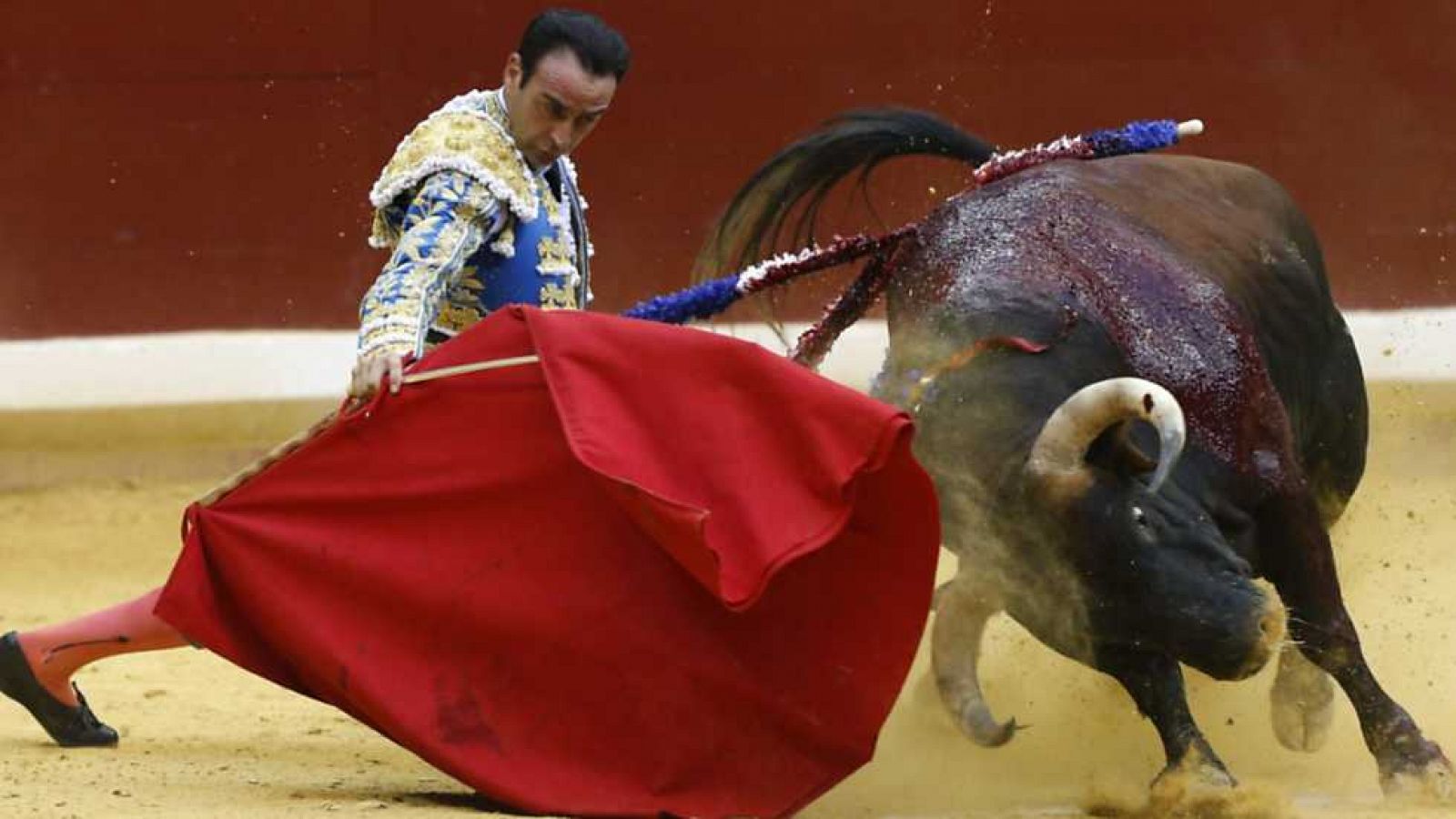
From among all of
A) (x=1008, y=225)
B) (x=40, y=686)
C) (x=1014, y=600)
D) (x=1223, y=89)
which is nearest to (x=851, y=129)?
(x=1008, y=225)

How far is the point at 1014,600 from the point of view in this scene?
339 centimetres

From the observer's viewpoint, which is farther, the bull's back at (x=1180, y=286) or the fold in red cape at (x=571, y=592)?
the bull's back at (x=1180, y=286)

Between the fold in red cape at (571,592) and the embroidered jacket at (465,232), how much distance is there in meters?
0.11

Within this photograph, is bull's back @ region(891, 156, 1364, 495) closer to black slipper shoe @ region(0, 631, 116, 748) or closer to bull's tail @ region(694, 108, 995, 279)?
bull's tail @ region(694, 108, 995, 279)

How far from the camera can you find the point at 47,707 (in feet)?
12.2

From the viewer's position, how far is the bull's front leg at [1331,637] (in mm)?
3572

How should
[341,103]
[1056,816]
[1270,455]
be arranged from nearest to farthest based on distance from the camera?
[1056,816] → [1270,455] → [341,103]

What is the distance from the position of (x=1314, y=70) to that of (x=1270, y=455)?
293 cm

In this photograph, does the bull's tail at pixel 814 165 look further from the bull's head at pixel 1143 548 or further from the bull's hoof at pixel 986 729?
the bull's head at pixel 1143 548

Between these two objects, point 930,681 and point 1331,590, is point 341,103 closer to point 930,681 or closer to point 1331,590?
point 930,681

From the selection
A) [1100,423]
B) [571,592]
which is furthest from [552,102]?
[1100,423]

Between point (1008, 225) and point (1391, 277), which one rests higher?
point (1008, 225)

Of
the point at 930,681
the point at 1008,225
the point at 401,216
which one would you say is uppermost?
the point at 401,216

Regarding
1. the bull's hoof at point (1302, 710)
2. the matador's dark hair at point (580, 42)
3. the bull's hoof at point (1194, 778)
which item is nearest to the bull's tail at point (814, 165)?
the matador's dark hair at point (580, 42)
